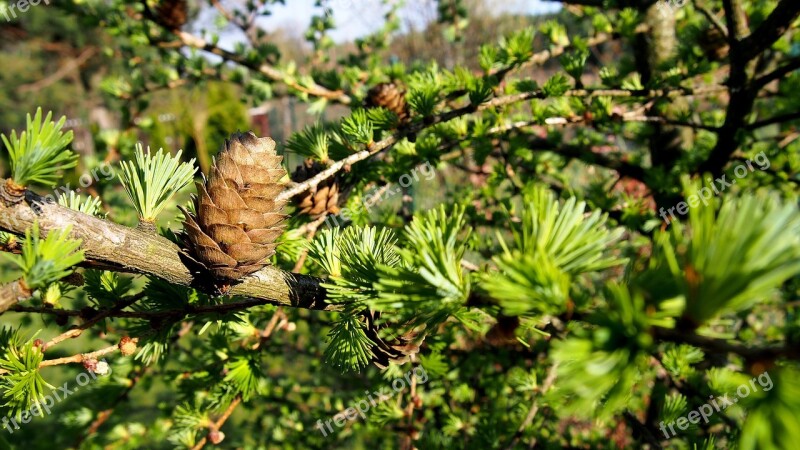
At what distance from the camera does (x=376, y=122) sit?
938 mm

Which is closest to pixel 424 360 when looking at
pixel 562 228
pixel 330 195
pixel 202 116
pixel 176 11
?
pixel 330 195

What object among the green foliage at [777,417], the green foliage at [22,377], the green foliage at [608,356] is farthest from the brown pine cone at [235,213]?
the green foliage at [777,417]

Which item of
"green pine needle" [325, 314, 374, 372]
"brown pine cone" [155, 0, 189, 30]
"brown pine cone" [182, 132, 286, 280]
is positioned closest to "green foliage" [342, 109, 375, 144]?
"brown pine cone" [182, 132, 286, 280]

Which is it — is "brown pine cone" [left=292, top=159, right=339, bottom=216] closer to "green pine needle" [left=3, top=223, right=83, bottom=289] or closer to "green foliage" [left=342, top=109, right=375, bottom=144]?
"green foliage" [left=342, top=109, right=375, bottom=144]

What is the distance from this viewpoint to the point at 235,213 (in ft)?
2.14

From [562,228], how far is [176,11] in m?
1.94

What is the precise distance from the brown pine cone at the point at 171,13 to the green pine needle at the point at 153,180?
1449 millimetres

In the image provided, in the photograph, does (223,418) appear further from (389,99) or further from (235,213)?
(389,99)

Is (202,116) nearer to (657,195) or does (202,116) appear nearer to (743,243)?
(657,195)

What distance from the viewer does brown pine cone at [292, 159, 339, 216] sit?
94 centimetres

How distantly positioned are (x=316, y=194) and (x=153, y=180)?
34 centimetres

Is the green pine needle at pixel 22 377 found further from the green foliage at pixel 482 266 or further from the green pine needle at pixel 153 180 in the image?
the green pine needle at pixel 153 180

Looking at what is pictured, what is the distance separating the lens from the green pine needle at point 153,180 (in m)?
0.67

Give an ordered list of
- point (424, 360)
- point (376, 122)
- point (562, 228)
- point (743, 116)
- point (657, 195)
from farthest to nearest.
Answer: point (657, 195)
point (743, 116)
point (424, 360)
point (376, 122)
point (562, 228)
